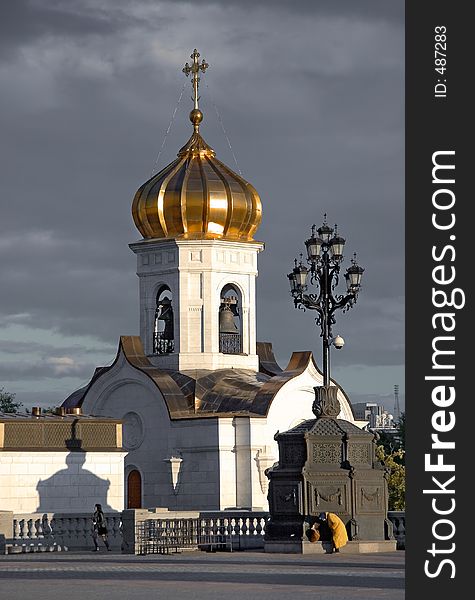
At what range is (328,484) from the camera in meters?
31.0

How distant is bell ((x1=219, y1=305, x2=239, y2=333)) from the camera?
5116 cm

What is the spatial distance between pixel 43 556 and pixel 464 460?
15.8 meters

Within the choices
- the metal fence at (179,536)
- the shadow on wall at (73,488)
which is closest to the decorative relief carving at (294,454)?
the metal fence at (179,536)

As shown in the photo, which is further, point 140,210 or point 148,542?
point 140,210

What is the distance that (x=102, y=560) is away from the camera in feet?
96.7

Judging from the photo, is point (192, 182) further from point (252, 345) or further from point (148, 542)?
point (148, 542)

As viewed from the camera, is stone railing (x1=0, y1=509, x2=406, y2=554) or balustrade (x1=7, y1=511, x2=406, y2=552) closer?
stone railing (x1=0, y1=509, x2=406, y2=554)

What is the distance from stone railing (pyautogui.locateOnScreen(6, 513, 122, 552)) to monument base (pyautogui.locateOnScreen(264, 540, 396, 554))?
5.21 meters

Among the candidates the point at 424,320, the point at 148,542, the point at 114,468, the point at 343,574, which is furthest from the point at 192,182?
the point at 424,320

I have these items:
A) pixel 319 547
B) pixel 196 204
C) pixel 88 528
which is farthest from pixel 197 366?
pixel 319 547

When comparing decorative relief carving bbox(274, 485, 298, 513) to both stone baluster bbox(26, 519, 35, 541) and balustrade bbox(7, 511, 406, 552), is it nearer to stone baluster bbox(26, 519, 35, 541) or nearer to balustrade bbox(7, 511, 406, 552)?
balustrade bbox(7, 511, 406, 552)

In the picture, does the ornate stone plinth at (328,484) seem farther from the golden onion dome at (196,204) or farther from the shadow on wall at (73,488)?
the golden onion dome at (196,204)

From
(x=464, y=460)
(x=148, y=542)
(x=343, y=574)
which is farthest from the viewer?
(x=148, y=542)

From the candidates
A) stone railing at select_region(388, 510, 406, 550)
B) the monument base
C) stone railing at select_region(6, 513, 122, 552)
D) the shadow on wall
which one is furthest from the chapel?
the monument base
